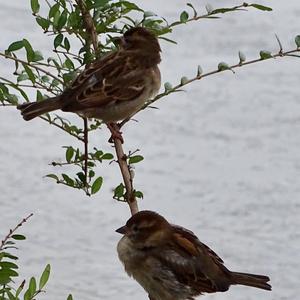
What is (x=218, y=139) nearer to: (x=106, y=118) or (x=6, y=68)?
(x=6, y=68)

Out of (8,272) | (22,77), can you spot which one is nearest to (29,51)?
(22,77)

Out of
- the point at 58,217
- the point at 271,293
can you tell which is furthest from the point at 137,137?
the point at 271,293

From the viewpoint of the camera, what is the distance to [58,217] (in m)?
5.62

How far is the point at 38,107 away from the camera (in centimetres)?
313

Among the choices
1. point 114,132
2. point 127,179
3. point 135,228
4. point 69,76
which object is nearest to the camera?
point 127,179

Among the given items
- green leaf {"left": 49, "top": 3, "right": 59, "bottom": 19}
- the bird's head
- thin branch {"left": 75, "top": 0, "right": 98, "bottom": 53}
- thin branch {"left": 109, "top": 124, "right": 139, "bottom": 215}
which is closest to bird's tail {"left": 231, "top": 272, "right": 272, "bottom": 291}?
the bird's head

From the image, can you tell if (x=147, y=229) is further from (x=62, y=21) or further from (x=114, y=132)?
(x=62, y=21)

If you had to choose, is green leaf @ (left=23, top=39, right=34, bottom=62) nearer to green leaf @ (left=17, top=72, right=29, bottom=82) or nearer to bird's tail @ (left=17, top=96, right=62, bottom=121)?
green leaf @ (left=17, top=72, right=29, bottom=82)

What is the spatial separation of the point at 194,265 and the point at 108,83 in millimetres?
730

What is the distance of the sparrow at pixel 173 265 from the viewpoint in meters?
3.11

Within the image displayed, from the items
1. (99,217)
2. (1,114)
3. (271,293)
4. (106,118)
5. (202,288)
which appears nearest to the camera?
(202,288)

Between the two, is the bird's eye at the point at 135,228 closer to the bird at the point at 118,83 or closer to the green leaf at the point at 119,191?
the green leaf at the point at 119,191

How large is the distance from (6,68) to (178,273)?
396 centimetres

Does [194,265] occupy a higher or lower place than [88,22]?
lower
